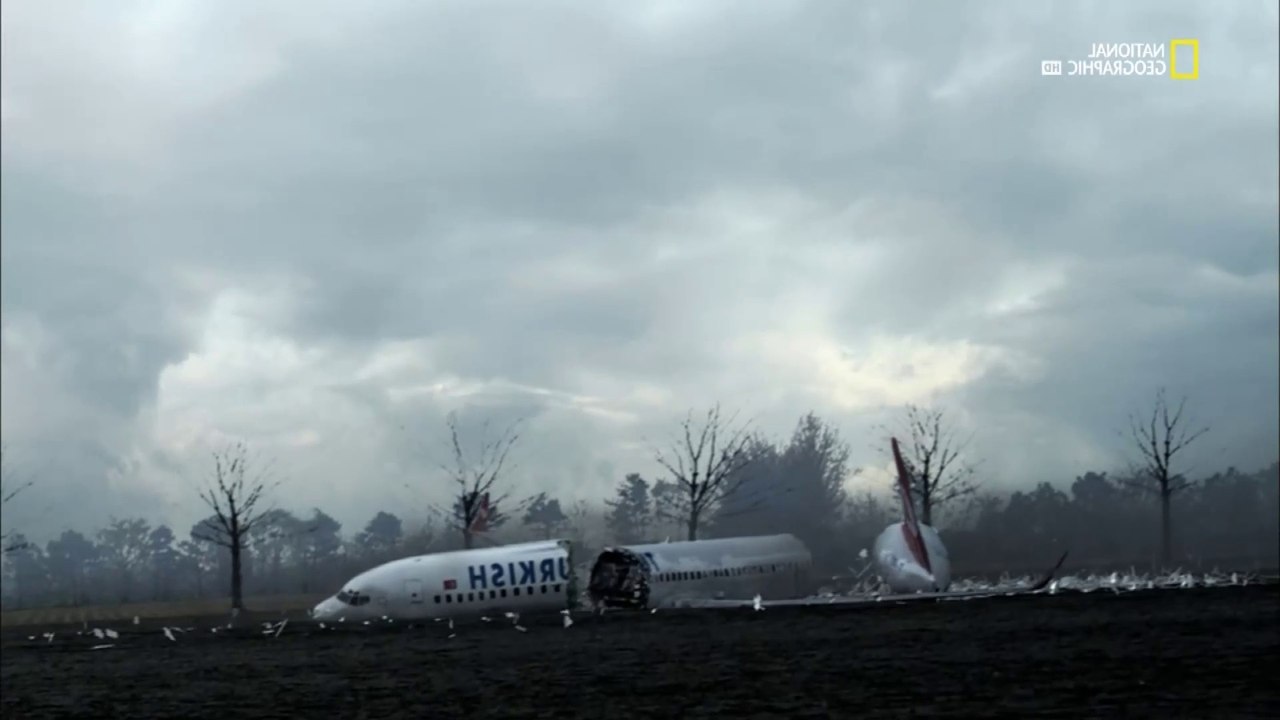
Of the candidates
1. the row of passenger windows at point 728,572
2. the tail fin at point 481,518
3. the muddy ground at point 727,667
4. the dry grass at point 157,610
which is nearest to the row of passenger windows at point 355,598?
the muddy ground at point 727,667

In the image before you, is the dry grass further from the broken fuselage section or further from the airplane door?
the broken fuselage section

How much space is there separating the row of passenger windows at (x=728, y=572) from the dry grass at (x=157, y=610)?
86.5 feet

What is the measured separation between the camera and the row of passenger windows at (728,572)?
49156 mm

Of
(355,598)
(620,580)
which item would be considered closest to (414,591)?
(355,598)

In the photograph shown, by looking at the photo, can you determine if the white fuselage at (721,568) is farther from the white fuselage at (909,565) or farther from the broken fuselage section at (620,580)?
the white fuselage at (909,565)

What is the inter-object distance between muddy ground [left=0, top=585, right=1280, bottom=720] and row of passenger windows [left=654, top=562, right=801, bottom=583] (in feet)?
23.5

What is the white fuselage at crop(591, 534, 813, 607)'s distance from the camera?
4909 cm

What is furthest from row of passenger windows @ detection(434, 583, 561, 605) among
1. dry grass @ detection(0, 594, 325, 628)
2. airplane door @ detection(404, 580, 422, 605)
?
dry grass @ detection(0, 594, 325, 628)

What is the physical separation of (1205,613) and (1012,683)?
17.2 m

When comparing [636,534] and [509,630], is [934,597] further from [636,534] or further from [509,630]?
[636,534]

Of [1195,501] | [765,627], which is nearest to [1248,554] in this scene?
[1195,501]

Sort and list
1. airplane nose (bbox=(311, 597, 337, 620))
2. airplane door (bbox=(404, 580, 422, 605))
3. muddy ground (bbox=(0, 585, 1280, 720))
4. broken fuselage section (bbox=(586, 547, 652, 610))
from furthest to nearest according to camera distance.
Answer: broken fuselage section (bbox=(586, 547, 652, 610)) → airplane nose (bbox=(311, 597, 337, 620)) → airplane door (bbox=(404, 580, 422, 605)) → muddy ground (bbox=(0, 585, 1280, 720))

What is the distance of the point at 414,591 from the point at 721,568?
13.4 m

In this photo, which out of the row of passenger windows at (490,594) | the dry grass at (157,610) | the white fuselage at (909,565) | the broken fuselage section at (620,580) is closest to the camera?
the row of passenger windows at (490,594)
